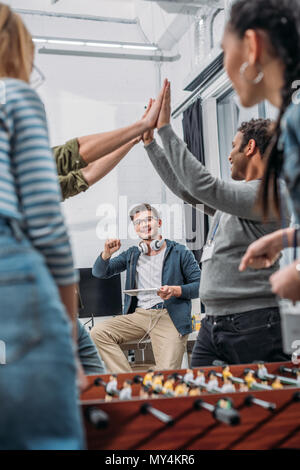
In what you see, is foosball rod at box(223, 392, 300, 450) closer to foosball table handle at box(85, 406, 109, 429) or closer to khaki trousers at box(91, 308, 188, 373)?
foosball table handle at box(85, 406, 109, 429)

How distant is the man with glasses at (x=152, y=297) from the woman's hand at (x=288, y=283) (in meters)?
2.73

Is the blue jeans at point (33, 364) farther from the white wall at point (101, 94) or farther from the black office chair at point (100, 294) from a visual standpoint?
the white wall at point (101, 94)

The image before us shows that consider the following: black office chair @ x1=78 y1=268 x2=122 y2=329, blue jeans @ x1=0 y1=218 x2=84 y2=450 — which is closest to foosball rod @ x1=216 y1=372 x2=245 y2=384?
blue jeans @ x1=0 y1=218 x2=84 y2=450

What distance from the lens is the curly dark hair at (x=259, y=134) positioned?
2.11 meters

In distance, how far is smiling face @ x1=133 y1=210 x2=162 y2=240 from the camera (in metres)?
4.26

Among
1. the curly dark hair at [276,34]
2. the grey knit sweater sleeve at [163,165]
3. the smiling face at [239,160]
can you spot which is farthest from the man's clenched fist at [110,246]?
the curly dark hair at [276,34]

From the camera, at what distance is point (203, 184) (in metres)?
1.88

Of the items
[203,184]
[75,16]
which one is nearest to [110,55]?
[75,16]

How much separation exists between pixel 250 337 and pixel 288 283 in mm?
965

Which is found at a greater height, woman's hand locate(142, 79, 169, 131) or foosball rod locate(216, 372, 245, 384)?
woman's hand locate(142, 79, 169, 131)

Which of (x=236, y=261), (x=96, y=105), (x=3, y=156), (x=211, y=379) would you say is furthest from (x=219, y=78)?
(x=3, y=156)

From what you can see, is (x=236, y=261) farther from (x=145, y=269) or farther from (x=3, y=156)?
(x=145, y=269)
